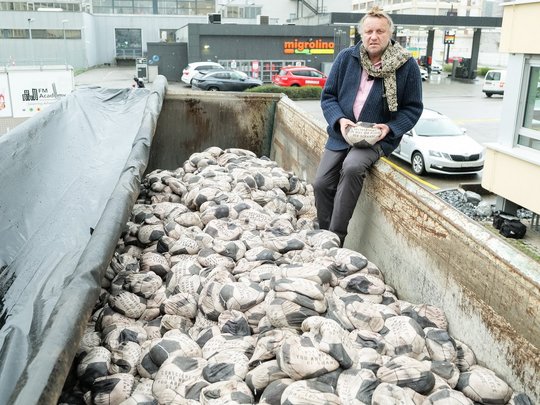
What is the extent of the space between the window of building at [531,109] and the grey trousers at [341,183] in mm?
7761

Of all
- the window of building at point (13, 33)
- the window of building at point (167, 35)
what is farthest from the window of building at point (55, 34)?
the window of building at point (167, 35)

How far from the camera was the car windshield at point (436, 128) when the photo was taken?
54.1 feet

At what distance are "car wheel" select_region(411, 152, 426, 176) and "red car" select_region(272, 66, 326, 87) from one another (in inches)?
731

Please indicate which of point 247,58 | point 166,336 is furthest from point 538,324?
point 247,58

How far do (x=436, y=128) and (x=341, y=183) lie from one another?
13.1 m

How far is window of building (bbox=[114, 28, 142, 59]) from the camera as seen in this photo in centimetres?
6062

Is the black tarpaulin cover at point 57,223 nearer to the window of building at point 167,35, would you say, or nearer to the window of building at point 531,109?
the window of building at point 531,109

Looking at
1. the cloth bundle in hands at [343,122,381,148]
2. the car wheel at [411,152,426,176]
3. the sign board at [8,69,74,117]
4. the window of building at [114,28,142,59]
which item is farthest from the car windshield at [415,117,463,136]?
the window of building at [114,28,142,59]

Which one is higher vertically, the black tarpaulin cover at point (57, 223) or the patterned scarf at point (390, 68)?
the patterned scarf at point (390, 68)

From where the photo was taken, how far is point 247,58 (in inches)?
1542

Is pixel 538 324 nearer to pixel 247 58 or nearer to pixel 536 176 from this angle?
pixel 536 176

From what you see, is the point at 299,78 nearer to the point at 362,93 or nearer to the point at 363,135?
the point at 362,93

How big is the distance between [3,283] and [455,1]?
105 meters

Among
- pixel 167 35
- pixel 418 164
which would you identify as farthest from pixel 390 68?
pixel 167 35
